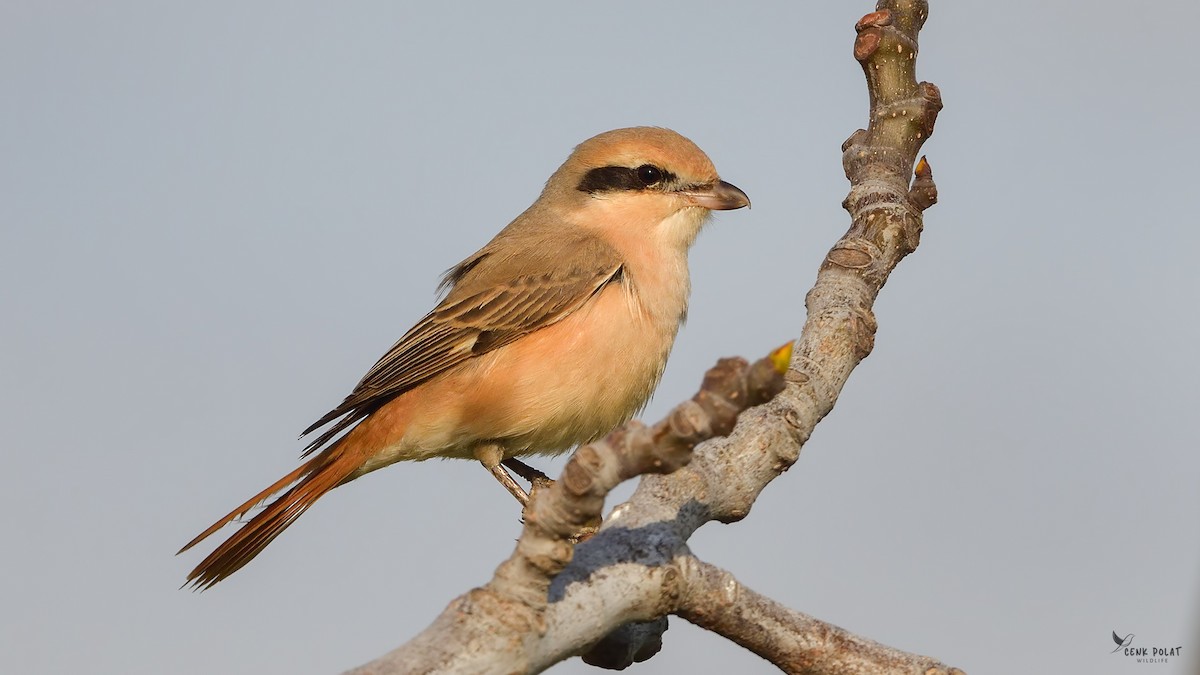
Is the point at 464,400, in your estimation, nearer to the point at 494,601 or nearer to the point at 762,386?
the point at 494,601

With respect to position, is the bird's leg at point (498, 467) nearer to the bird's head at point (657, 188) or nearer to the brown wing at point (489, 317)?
the brown wing at point (489, 317)

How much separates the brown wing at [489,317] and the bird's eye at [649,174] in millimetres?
404

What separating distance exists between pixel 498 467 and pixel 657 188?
1498 mm

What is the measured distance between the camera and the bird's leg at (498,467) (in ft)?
17.4

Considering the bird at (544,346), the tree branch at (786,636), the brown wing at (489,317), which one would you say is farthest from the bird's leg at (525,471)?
the tree branch at (786,636)

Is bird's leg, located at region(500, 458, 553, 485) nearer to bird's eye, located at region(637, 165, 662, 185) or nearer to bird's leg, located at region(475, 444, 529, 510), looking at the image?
bird's leg, located at region(475, 444, 529, 510)

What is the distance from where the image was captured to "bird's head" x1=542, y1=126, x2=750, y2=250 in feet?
18.4

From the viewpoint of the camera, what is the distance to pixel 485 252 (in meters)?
5.98

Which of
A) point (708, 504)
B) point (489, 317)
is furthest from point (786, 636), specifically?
point (489, 317)

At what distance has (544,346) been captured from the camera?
5.14m

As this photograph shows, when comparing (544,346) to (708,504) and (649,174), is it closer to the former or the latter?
(649,174)

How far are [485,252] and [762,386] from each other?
4031 millimetres

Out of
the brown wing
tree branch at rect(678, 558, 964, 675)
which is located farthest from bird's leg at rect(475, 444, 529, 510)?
tree branch at rect(678, 558, 964, 675)

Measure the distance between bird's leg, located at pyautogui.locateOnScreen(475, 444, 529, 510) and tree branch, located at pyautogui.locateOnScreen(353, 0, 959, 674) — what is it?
5.57 feet
